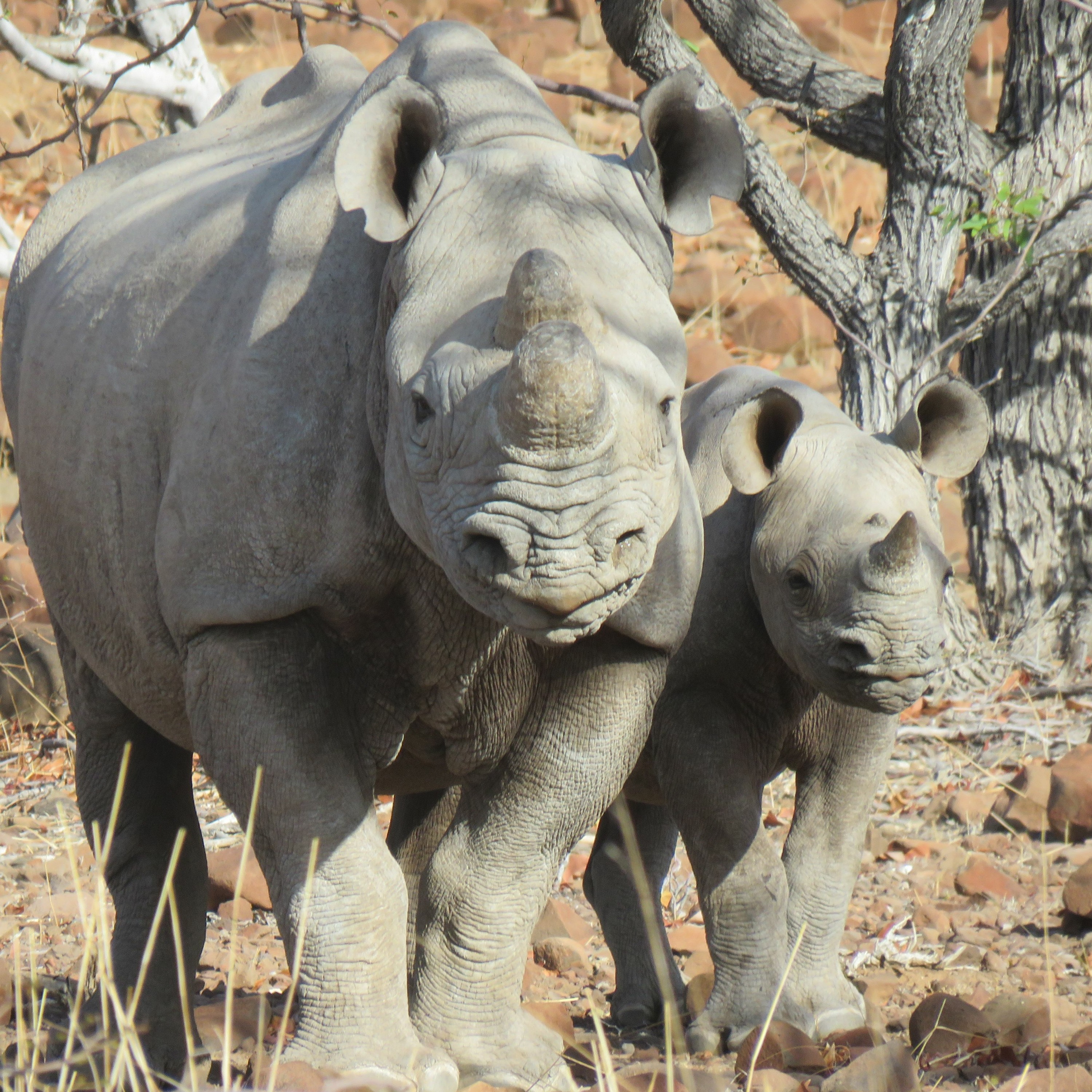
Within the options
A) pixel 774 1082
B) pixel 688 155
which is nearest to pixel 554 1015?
pixel 774 1082

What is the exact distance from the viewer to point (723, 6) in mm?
7613

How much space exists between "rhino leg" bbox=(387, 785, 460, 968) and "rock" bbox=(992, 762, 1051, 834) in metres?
2.49

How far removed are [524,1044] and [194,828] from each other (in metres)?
1.37

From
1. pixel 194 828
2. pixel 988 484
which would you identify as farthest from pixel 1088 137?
pixel 194 828

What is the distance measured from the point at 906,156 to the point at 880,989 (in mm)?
4037

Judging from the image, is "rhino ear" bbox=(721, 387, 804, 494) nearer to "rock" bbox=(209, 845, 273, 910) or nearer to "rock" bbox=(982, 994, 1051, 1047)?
"rock" bbox=(982, 994, 1051, 1047)

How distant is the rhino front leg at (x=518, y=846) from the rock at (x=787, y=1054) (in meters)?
0.61

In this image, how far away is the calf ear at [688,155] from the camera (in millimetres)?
3436

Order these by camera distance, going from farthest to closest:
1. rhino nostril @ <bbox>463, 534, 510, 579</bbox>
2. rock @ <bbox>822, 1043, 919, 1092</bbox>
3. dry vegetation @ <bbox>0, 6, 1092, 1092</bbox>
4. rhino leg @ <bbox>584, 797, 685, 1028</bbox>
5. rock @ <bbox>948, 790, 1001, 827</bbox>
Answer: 1. rock @ <bbox>948, 790, 1001, 827</bbox>
2. rhino leg @ <bbox>584, 797, 685, 1028</bbox>
3. dry vegetation @ <bbox>0, 6, 1092, 1092</bbox>
4. rock @ <bbox>822, 1043, 919, 1092</bbox>
5. rhino nostril @ <bbox>463, 534, 510, 579</bbox>

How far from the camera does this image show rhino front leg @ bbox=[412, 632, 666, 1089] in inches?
142

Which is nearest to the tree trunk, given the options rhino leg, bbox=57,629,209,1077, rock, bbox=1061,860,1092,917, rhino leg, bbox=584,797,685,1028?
rock, bbox=1061,860,1092,917

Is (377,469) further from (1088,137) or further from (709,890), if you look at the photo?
(1088,137)

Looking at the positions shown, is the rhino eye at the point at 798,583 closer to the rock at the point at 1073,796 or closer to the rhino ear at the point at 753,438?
the rhino ear at the point at 753,438

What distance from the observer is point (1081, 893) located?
5.33 m
